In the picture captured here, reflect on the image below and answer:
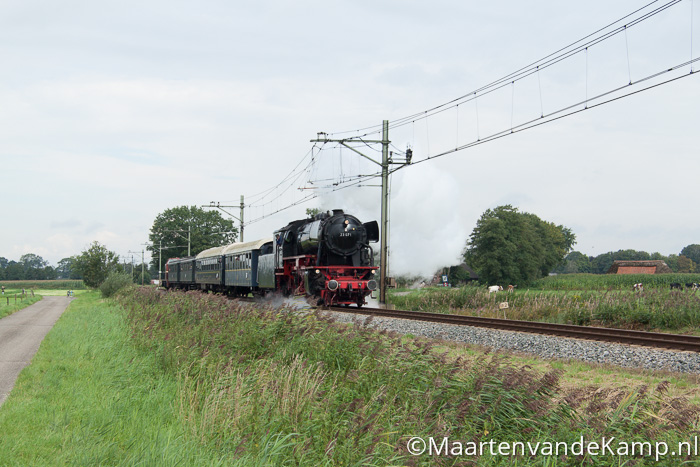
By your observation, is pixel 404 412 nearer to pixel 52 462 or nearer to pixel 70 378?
pixel 52 462

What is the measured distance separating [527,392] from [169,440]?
13.4 feet

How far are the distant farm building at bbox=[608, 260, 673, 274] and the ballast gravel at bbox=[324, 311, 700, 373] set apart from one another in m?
83.8

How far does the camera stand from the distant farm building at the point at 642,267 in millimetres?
87688

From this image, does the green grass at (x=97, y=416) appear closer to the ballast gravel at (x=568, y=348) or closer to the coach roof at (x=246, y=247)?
the ballast gravel at (x=568, y=348)

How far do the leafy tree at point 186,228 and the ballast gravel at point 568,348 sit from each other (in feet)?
288

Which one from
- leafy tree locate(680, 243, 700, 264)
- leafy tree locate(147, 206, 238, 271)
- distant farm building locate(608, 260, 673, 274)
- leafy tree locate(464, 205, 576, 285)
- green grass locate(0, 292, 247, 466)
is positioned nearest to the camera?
green grass locate(0, 292, 247, 466)

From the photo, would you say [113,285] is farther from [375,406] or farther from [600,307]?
[375,406]

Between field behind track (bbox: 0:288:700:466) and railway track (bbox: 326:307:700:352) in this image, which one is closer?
field behind track (bbox: 0:288:700:466)

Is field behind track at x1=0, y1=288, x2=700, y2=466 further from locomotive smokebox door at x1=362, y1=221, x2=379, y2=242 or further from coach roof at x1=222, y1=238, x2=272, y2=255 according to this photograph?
coach roof at x1=222, y1=238, x2=272, y2=255

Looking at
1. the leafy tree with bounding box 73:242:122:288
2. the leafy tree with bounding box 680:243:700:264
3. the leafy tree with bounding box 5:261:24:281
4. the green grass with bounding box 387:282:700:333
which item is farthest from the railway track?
the leafy tree with bounding box 5:261:24:281

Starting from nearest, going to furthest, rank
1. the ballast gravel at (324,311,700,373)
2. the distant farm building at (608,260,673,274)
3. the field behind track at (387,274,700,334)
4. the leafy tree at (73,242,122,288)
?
the ballast gravel at (324,311,700,373) < the field behind track at (387,274,700,334) < the leafy tree at (73,242,122,288) < the distant farm building at (608,260,673,274)

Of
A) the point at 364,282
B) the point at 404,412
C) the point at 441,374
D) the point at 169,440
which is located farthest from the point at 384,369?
the point at 364,282

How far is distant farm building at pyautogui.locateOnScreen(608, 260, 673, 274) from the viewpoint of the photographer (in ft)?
288

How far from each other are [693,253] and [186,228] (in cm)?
12926
